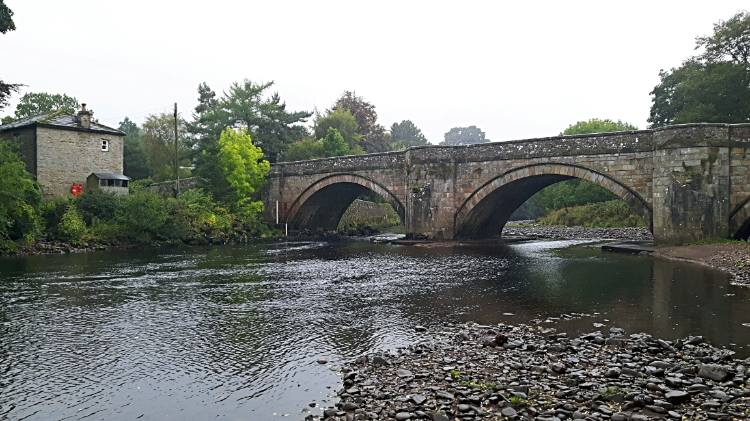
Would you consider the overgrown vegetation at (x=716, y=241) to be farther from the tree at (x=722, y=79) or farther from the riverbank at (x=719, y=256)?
the tree at (x=722, y=79)

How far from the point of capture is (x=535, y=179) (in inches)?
1135

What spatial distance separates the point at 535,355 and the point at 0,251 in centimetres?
2418

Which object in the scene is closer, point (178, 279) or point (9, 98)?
point (178, 279)

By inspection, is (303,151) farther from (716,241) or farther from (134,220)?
(716,241)

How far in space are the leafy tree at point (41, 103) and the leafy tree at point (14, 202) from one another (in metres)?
31.9

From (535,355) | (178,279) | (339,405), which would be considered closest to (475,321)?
(535,355)

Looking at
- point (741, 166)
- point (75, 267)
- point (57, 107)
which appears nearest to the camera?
point (75, 267)

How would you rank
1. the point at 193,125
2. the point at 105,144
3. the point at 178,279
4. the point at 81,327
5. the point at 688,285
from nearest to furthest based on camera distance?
the point at 81,327, the point at 688,285, the point at 178,279, the point at 105,144, the point at 193,125

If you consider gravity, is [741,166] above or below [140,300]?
above

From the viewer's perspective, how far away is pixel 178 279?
16797 millimetres

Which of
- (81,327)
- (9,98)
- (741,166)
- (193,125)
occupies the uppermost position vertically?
(193,125)

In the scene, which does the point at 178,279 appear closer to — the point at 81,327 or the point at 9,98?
the point at 81,327

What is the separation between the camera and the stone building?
33031mm

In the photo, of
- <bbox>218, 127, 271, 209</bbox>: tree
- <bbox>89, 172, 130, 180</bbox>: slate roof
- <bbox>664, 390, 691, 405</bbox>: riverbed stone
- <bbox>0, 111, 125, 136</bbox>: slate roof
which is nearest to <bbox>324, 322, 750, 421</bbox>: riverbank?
<bbox>664, 390, 691, 405</bbox>: riverbed stone
